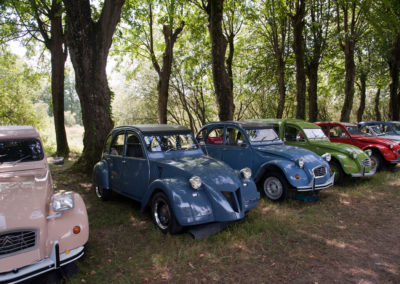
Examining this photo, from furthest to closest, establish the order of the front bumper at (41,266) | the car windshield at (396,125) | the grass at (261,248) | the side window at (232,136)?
the car windshield at (396,125)
the side window at (232,136)
the grass at (261,248)
the front bumper at (41,266)

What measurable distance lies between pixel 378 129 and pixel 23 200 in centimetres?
1288

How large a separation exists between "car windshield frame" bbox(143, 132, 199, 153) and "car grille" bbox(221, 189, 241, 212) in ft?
5.24

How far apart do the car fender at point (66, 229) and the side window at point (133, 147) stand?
86.7 inches

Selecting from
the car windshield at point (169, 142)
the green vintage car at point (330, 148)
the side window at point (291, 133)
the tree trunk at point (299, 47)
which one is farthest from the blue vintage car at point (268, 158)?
the tree trunk at point (299, 47)

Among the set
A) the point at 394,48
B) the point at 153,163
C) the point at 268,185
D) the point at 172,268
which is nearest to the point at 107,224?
the point at 153,163

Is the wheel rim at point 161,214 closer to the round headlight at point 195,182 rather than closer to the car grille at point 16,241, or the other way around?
the round headlight at point 195,182

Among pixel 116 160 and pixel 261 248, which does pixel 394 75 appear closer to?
pixel 261 248

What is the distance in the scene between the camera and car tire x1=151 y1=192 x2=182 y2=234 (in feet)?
14.5

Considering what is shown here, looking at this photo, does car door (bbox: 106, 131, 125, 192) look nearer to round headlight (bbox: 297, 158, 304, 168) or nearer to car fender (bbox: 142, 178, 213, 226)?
car fender (bbox: 142, 178, 213, 226)

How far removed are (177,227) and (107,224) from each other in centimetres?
166

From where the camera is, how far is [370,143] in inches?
380

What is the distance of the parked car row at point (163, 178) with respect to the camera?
9.96 feet

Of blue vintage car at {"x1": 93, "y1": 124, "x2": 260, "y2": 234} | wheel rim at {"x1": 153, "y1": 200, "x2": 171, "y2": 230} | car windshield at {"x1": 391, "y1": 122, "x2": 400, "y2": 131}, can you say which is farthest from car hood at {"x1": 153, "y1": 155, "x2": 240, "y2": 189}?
car windshield at {"x1": 391, "y1": 122, "x2": 400, "y2": 131}

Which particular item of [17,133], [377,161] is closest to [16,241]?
[17,133]
